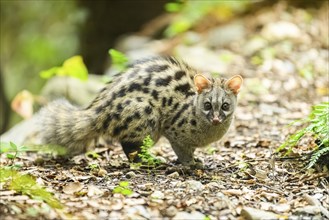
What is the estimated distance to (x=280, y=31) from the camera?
37.6 ft

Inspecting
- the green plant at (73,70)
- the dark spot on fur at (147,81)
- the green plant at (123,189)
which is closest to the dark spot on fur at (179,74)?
the dark spot on fur at (147,81)

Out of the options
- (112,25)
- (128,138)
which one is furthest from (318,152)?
(112,25)

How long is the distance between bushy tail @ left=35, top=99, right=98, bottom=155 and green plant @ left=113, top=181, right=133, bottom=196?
4.13 feet

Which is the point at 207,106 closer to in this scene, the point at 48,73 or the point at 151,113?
the point at 151,113

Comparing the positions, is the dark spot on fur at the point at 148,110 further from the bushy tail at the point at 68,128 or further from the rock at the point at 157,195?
the rock at the point at 157,195

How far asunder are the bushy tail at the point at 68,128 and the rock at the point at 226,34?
5.32 metres

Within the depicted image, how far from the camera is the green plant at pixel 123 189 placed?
513 centimetres

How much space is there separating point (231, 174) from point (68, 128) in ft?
5.97

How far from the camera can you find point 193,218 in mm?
4754

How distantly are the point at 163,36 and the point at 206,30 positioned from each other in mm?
1461

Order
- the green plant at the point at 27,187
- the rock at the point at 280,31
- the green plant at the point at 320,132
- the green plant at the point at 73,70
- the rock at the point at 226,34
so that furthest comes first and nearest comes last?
the rock at the point at 226,34 < the rock at the point at 280,31 < the green plant at the point at 73,70 < the green plant at the point at 320,132 < the green plant at the point at 27,187

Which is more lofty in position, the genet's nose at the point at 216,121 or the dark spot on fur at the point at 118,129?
the genet's nose at the point at 216,121

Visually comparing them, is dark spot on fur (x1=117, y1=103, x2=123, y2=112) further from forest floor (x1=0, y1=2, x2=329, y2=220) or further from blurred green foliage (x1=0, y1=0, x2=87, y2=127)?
blurred green foliage (x1=0, y1=0, x2=87, y2=127)

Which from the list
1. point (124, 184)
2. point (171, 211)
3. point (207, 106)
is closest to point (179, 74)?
point (207, 106)
